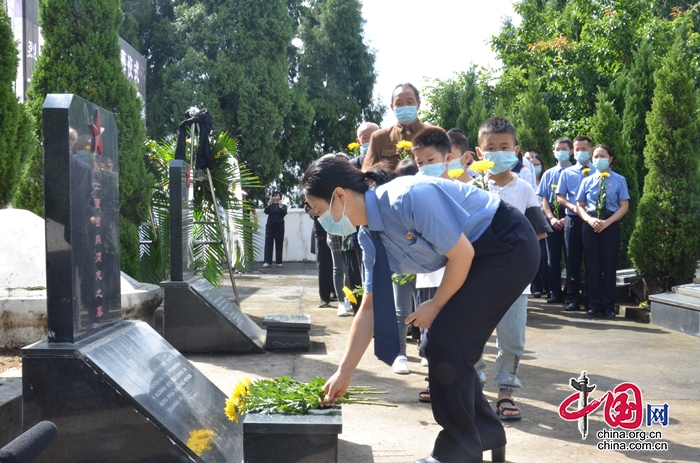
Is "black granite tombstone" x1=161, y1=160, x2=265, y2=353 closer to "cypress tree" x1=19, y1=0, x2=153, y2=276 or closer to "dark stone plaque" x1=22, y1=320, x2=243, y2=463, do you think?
"cypress tree" x1=19, y1=0, x2=153, y2=276

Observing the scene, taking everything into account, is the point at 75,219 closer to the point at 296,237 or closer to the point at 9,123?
the point at 9,123

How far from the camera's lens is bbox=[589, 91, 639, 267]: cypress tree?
10492 millimetres

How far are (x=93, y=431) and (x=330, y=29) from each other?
31.1 m

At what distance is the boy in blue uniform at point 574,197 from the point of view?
938 centimetres

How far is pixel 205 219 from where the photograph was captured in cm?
903

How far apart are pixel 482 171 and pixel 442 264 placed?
1.73 metres

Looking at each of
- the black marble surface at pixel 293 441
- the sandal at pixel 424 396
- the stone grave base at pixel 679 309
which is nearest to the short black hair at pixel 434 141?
the sandal at pixel 424 396

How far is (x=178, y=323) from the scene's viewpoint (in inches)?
247

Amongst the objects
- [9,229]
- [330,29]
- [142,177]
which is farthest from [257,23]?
[9,229]

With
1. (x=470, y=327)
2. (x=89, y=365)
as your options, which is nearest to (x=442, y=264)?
(x=470, y=327)

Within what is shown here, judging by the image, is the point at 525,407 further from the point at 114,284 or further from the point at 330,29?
the point at 330,29

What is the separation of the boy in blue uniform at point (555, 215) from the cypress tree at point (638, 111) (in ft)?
5.85

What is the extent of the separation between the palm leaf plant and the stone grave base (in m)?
4.98

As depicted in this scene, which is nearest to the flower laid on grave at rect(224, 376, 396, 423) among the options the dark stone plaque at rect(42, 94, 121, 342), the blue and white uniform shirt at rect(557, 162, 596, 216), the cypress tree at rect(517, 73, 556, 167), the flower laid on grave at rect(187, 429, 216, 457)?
the flower laid on grave at rect(187, 429, 216, 457)
